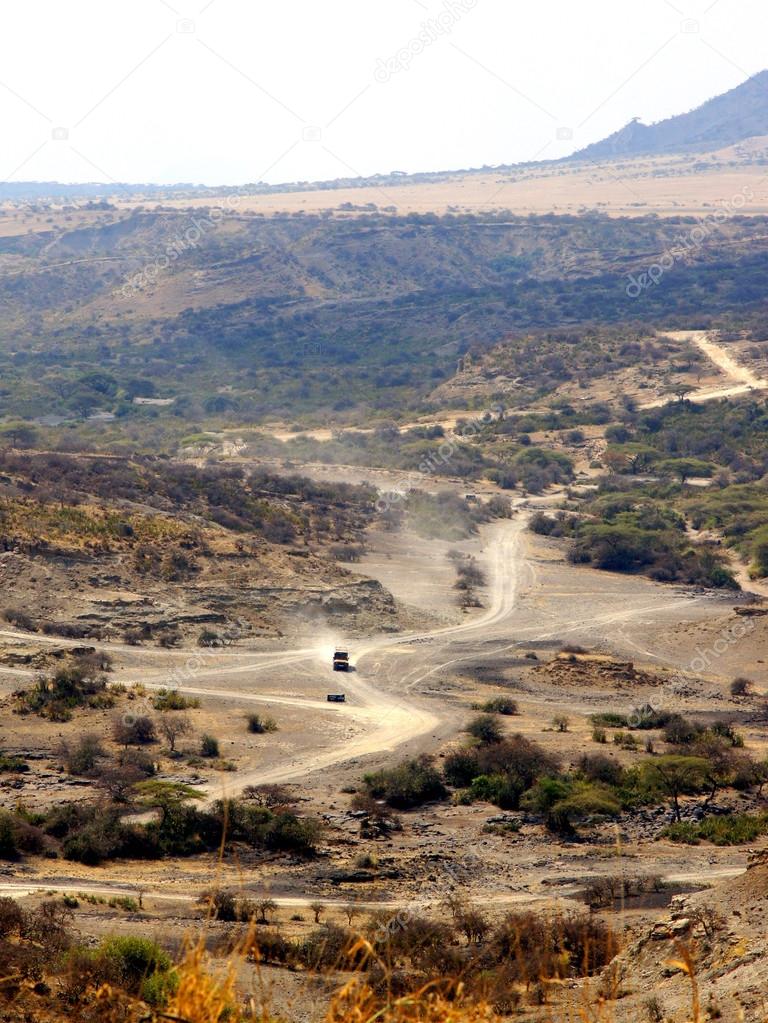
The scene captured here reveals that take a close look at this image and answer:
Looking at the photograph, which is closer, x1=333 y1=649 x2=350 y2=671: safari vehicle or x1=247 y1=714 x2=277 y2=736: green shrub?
x1=247 y1=714 x2=277 y2=736: green shrub

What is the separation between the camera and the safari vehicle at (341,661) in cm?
3694

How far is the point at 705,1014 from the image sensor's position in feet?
32.4

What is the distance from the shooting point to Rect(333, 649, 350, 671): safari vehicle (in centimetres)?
3694

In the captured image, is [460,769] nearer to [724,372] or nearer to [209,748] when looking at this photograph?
[209,748]

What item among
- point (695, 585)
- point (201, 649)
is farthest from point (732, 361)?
point (201, 649)

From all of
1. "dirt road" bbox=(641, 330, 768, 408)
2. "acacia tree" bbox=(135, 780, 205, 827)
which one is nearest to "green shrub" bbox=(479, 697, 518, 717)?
"acacia tree" bbox=(135, 780, 205, 827)

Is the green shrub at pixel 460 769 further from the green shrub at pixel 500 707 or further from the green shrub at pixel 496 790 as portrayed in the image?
the green shrub at pixel 500 707

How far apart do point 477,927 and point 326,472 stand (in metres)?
57.6

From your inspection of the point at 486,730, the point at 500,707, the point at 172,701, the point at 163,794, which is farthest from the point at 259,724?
the point at 500,707

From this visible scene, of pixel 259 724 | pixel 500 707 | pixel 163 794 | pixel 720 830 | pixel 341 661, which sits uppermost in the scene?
pixel 341 661

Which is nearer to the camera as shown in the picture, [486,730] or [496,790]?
[496,790]

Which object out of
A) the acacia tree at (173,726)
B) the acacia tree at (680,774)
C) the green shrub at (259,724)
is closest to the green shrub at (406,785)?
the green shrub at (259,724)

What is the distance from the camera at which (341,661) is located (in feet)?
121

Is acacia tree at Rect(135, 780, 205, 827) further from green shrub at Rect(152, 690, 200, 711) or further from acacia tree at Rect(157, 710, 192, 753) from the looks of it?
green shrub at Rect(152, 690, 200, 711)
